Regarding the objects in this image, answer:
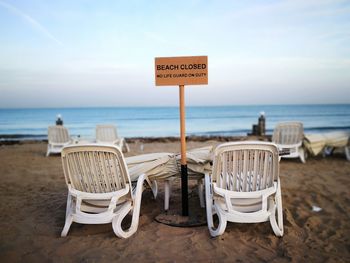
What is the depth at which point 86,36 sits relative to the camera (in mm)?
11500

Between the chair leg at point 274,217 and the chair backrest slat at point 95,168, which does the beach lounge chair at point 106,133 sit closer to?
the chair backrest slat at point 95,168

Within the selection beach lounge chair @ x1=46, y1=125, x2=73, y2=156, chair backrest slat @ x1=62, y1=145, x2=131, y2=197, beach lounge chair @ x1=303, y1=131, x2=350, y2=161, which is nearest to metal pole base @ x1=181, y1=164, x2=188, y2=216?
chair backrest slat @ x1=62, y1=145, x2=131, y2=197

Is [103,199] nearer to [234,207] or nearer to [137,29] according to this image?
[234,207]

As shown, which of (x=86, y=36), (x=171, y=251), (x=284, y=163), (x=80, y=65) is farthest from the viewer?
(x=80, y=65)

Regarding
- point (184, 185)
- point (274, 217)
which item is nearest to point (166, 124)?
point (184, 185)

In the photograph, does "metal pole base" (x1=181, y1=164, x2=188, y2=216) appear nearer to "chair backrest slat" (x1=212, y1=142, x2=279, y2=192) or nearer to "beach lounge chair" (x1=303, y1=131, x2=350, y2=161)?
"chair backrest slat" (x1=212, y1=142, x2=279, y2=192)

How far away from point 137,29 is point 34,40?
4.31 meters

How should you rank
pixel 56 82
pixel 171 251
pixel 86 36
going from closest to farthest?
pixel 171 251 → pixel 86 36 → pixel 56 82

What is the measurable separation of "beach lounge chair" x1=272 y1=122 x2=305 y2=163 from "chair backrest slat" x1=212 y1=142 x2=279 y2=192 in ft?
15.3

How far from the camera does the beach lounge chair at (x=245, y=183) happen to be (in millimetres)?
2928

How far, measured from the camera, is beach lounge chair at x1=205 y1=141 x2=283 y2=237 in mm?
2928

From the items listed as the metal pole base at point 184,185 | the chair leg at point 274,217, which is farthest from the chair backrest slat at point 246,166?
the metal pole base at point 184,185

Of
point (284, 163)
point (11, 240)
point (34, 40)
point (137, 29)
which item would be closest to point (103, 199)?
point (11, 240)

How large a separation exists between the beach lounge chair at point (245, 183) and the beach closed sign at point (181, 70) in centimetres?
95
